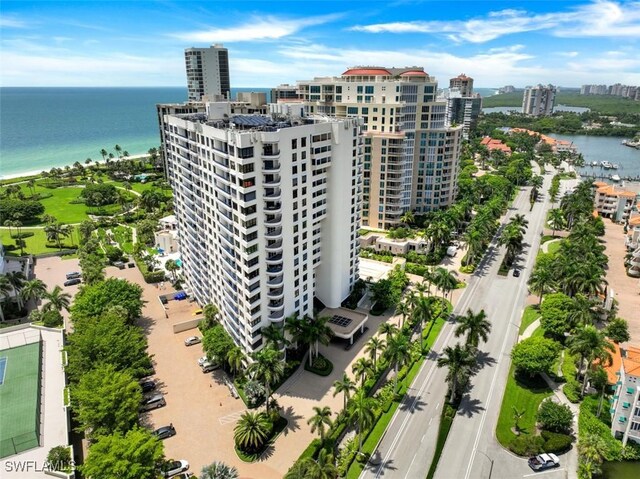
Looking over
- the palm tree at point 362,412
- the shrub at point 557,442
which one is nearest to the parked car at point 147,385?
the palm tree at point 362,412

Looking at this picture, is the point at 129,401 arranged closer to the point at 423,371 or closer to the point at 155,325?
the point at 155,325

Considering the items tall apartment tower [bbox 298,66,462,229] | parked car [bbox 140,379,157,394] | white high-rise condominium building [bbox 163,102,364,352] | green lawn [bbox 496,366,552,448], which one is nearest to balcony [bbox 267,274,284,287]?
white high-rise condominium building [bbox 163,102,364,352]

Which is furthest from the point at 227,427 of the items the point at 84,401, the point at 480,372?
the point at 480,372

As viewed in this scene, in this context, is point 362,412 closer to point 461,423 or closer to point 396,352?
point 396,352

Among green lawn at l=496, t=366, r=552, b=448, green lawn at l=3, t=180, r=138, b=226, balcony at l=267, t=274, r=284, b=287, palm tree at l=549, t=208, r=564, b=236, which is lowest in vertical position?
green lawn at l=496, t=366, r=552, b=448

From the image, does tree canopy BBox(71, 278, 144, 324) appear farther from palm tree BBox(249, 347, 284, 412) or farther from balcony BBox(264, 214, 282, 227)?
balcony BBox(264, 214, 282, 227)

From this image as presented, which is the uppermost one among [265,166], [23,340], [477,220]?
[265,166]

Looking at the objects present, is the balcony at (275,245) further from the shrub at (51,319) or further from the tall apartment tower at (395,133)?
the tall apartment tower at (395,133)
